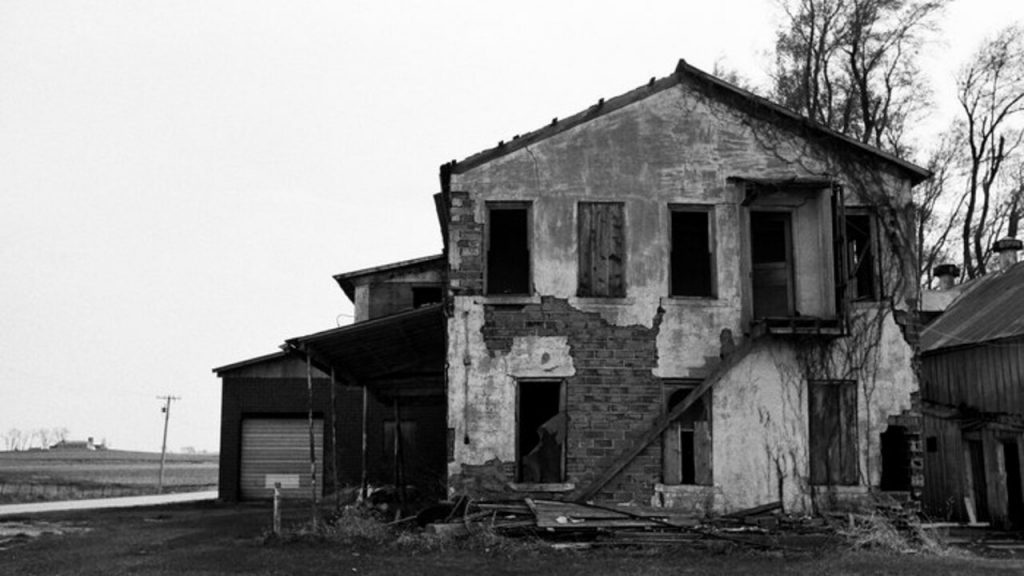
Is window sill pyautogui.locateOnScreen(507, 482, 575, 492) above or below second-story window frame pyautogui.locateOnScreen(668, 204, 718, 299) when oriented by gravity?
below

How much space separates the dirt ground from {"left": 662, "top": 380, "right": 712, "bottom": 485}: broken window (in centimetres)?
199

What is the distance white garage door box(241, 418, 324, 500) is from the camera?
3216 cm

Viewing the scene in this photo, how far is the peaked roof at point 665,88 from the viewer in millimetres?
17875

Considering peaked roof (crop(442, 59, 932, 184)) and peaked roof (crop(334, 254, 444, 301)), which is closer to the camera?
peaked roof (crop(442, 59, 932, 184))

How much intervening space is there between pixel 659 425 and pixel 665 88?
5832mm

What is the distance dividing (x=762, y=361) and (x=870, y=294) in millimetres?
2413

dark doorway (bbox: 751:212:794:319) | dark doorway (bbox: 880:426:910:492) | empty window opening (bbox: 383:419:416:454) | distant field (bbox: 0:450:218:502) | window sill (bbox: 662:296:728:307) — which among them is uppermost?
dark doorway (bbox: 751:212:794:319)

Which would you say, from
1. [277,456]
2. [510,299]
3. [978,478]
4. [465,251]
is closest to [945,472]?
[978,478]

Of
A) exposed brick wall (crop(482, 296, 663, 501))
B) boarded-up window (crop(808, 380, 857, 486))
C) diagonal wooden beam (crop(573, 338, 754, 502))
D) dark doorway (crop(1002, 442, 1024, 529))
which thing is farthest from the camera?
dark doorway (crop(1002, 442, 1024, 529))

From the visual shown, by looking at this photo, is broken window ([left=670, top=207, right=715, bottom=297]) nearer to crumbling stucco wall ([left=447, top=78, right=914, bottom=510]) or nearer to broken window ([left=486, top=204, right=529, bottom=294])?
crumbling stucco wall ([left=447, top=78, right=914, bottom=510])

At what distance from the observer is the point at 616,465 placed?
17.0 m

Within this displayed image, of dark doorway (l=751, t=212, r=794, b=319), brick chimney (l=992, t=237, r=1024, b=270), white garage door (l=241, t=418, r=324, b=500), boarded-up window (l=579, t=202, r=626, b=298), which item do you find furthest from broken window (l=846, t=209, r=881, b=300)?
white garage door (l=241, t=418, r=324, b=500)

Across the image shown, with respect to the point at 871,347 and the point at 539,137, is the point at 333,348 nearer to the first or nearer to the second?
the point at 539,137

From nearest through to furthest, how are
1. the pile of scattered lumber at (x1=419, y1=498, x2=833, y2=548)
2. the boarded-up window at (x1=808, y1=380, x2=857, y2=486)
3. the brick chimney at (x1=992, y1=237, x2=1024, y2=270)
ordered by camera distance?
the pile of scattered lumber at (x1=419, y1=498, x2=833, y2=548) < the boarded-up window at (x1=808, y1=380, x2=857, y2=486) < the brick chimney at (x1=992, y1=237, x2=1024, y2=270)
